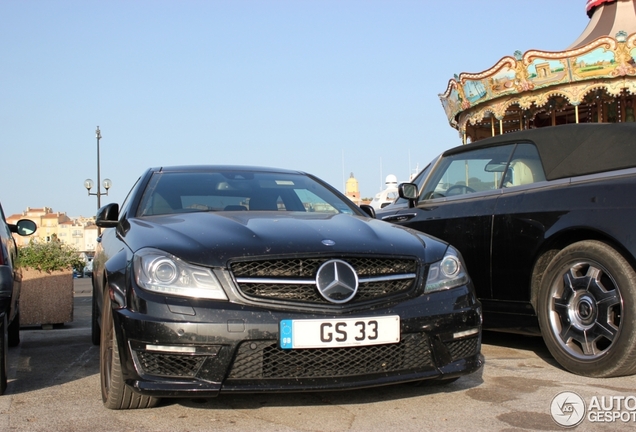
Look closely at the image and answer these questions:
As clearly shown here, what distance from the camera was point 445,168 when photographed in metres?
6.39

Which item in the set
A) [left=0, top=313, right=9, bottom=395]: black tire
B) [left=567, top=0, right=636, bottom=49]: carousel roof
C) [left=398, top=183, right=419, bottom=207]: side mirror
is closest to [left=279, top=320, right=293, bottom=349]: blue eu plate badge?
[left=0, top=313, right=9, bottom=395]: black tire

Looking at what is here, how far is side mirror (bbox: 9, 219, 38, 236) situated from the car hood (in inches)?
134

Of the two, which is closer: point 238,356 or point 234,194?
point 238,356

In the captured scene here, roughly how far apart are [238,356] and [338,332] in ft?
1.48

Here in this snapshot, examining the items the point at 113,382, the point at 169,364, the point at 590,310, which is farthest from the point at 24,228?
the point at 590,310

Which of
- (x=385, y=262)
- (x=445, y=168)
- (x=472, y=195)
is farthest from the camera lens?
(x=445, y=168)

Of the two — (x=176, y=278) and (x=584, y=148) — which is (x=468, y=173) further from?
(x=176, y=278)

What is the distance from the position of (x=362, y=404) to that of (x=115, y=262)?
143 centimetres

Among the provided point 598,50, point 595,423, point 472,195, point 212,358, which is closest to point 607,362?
point 595,423

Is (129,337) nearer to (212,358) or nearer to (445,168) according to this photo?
(212,358)

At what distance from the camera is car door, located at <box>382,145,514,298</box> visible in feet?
17.4

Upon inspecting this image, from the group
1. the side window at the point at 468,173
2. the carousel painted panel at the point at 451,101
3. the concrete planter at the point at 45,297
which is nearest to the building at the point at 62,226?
the carousel painted panel at the point at 451,101

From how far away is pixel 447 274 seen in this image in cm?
379

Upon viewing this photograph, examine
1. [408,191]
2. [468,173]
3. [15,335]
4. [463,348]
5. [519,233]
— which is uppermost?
[468,173]
